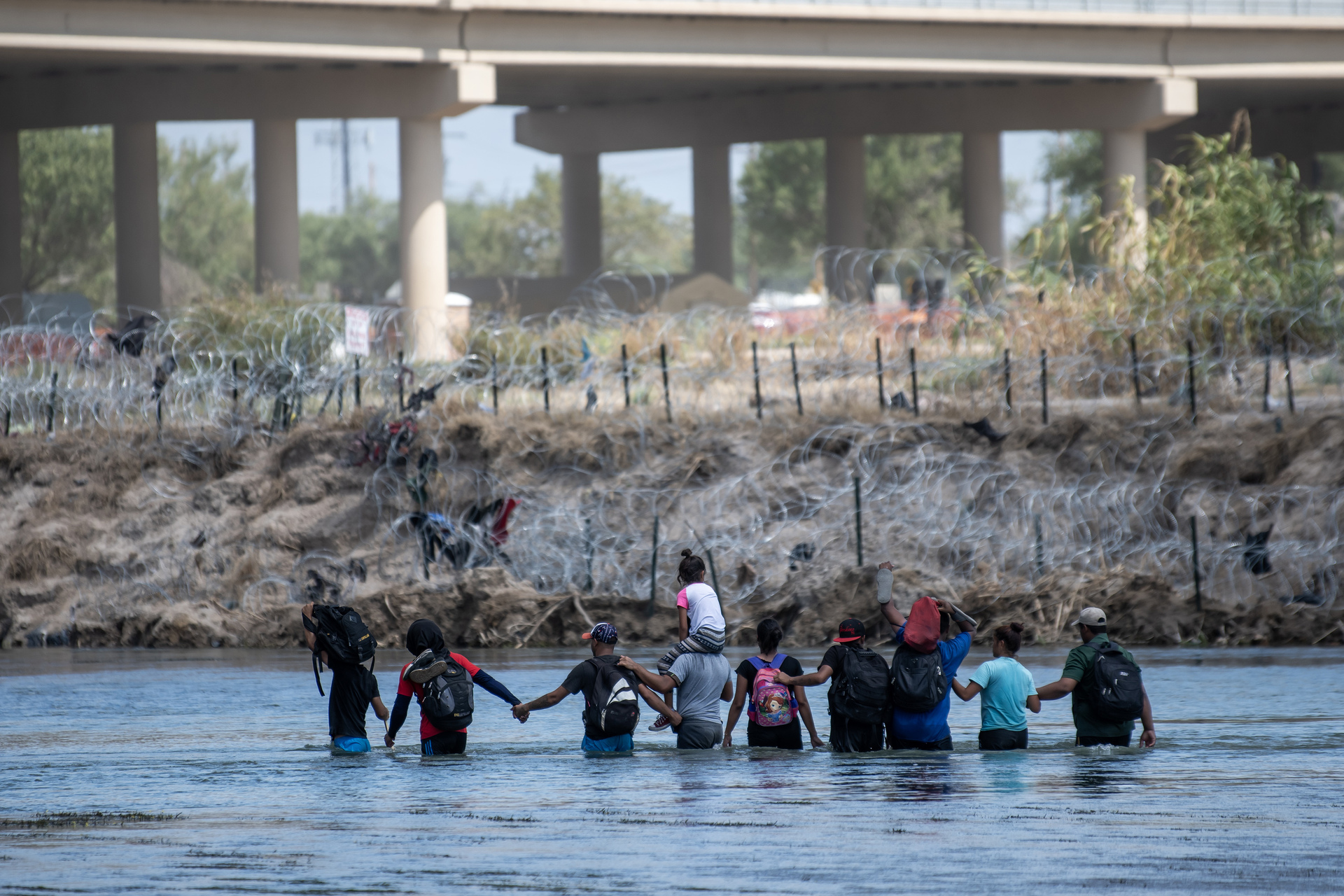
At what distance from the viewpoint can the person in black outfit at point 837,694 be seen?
10.6 m

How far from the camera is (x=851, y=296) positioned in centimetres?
4988

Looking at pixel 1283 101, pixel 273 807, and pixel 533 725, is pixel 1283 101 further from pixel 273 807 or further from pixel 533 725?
pixel 273 807

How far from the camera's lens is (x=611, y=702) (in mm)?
10945

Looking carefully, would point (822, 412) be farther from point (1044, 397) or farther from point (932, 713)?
point (932, 713)

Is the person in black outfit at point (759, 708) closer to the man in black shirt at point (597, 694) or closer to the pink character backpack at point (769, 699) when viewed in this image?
the pink character backpack at point (769, 699)

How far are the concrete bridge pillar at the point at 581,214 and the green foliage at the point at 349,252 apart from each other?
52.1 meters

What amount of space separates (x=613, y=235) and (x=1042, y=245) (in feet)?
283

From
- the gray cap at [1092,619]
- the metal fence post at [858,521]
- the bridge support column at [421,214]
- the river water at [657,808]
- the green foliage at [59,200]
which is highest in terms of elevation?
the green foliage at [59,200]

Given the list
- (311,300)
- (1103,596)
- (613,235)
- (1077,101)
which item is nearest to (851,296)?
(1077,101)

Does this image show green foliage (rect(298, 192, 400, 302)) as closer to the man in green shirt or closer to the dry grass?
the dry grass

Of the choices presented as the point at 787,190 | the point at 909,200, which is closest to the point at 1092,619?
the point at 909,200

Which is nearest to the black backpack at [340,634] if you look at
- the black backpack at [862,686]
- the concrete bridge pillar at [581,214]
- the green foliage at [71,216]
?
the black backpack at [862,686]

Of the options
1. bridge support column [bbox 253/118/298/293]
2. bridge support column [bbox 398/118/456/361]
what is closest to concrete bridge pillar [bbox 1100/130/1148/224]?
bridge support column [bbox 398/118/456/361]

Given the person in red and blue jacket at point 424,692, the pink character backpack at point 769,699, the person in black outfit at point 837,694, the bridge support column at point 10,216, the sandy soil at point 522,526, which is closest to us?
the person in black outfit at point 837,694
